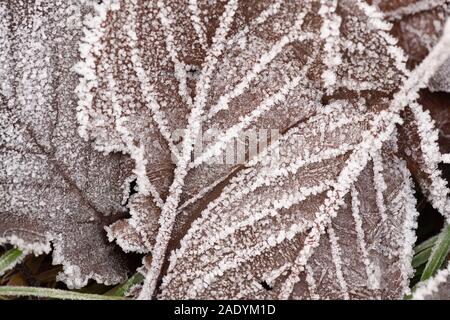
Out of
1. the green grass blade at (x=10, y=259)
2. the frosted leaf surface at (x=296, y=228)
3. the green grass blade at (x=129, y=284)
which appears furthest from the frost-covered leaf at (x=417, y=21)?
the green grass blade at (x=10, y=259)

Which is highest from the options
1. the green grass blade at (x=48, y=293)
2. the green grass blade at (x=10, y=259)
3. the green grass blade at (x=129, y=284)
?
the green grass blade at (x=10, y=259)

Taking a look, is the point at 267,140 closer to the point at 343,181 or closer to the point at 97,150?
the point at 343,181

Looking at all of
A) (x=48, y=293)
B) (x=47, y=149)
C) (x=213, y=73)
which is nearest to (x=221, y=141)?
(x=213, y=73)

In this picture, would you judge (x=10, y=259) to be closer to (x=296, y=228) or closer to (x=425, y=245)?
(x=296, y=228)

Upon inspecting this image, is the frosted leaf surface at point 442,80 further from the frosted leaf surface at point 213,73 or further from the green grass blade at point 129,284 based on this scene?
the green grass blade at point 129,284

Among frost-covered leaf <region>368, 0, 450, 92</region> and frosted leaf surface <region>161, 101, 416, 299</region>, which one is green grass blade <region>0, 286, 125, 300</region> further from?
frost-covered leaf <region>368, 0, 450, 92</region>

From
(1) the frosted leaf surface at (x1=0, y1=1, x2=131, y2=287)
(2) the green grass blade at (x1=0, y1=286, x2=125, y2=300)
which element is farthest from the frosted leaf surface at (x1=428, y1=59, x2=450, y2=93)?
(2) the green grass blade at (x1=0, y1=286, x2=125, y2=300)
